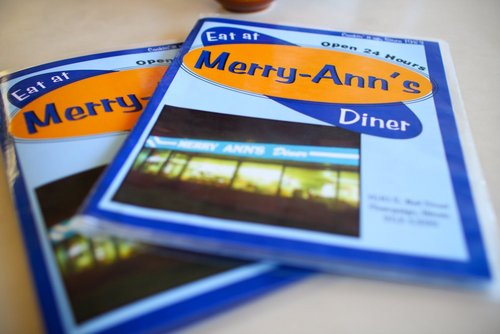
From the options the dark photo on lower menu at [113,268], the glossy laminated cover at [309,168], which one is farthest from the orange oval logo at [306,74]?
the dark photo on lower menu at [113,268]

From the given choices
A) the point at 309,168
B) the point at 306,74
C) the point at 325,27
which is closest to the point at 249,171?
the point at 309,168

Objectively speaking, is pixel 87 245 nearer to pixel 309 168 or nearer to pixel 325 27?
pixel 309 168

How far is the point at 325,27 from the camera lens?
1.87 feet

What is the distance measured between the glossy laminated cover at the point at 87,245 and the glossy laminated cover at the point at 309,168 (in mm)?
18

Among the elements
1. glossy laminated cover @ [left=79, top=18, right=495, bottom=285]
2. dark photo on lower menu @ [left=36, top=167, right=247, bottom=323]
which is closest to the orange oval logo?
glossy laminated cover @ [left=79, top=18, right=495, bottom=285]

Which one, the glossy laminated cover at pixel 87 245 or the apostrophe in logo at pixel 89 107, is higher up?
the apostrophe in logo at pixel 89 107

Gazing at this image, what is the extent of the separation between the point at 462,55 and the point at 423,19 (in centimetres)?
13

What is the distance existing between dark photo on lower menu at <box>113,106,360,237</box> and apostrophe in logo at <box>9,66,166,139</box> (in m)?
0.05

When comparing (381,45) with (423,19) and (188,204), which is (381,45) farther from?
(188,204)

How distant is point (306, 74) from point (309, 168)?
0.58ft

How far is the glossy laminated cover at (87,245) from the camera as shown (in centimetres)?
26

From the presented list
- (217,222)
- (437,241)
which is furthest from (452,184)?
(217,222)

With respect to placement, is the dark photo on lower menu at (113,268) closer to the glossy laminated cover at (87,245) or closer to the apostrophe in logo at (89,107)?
the glossy laminated cover at (87,245)

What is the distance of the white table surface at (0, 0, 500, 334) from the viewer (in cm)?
28
